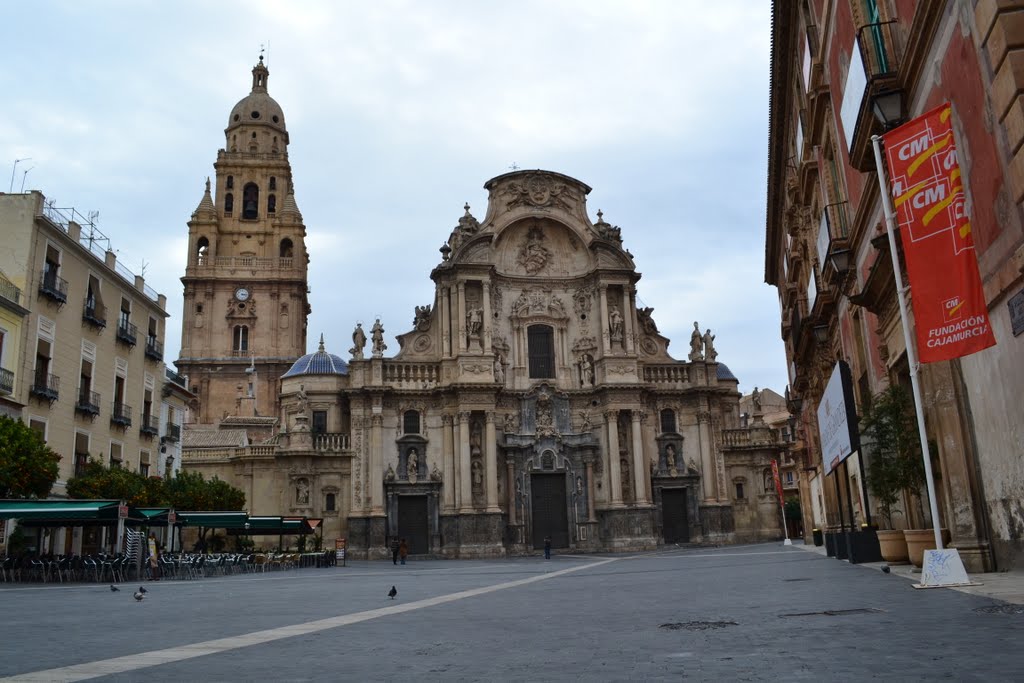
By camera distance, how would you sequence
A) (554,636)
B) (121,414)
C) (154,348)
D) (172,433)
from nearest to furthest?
(554,636) < (121,414) < (154,348) < (172,433)

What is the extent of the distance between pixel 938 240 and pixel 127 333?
118ft

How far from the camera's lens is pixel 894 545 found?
17.4m

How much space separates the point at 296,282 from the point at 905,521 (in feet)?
209

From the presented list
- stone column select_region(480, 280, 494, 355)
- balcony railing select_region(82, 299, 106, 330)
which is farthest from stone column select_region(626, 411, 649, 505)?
balcony railing select_region(82, 299, 106, 330)

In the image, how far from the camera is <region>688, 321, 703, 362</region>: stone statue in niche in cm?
5226

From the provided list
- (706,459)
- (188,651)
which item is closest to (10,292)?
(188,651)

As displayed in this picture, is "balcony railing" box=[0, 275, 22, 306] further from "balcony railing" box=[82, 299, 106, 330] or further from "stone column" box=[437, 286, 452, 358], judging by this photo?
"stone column" box=[437, 286, 452, 358]

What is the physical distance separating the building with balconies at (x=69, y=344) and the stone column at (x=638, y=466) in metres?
26.0

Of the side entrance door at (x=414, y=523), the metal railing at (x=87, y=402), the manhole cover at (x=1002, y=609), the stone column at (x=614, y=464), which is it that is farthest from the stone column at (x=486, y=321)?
the manhole cover at (x=1002, y=609)

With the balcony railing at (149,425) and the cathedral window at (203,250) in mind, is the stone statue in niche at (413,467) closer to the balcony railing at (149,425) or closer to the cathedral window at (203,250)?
the balcony railing at (149,425)

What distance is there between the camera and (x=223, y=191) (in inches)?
3159

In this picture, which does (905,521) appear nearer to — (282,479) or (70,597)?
(70,597)

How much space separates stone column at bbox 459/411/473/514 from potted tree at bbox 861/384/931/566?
3204 cm

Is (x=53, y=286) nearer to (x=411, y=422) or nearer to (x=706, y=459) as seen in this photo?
(x=411, y=422)
